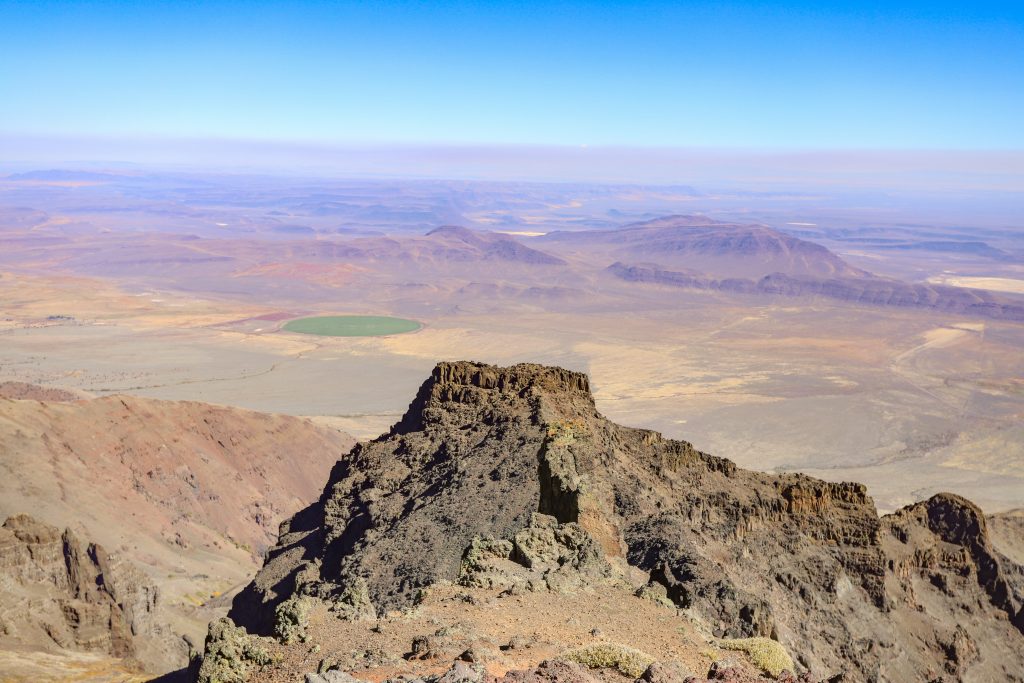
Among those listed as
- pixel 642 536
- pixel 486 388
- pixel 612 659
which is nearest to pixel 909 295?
pixel 486 388

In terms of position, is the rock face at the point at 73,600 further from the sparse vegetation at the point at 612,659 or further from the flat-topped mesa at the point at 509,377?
the sparse vegetation at the point at 612,659

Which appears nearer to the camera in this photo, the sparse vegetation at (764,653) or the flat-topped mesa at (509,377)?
the sparse vegetation at (764,653)

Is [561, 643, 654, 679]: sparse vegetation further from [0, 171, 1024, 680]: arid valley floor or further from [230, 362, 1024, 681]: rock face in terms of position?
[0, 171, 1024, 680]: arid valley floor

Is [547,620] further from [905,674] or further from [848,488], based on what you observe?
[848,488]

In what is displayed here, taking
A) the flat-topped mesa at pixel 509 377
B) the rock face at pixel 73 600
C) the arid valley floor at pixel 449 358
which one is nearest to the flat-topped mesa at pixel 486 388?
the flat-topped mesa at pixel 509 377

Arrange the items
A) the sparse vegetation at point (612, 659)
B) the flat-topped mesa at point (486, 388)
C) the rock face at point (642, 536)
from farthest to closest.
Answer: the flat-topped mesa at point (486, 388)
the rock face at point (642, 536)
the sparse vegetation at point (612, 659)

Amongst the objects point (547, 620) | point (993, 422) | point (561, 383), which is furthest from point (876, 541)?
point (993, 422)
